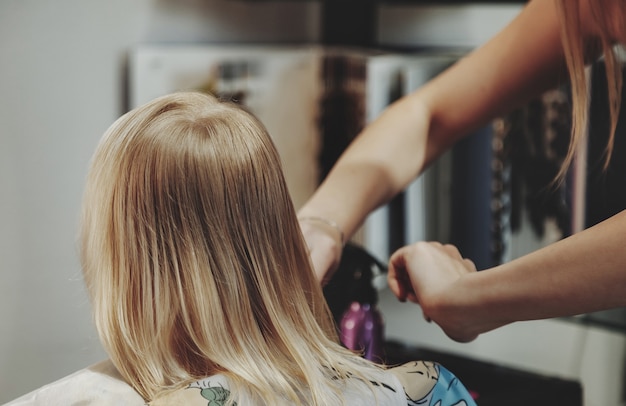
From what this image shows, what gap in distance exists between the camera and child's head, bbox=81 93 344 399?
73 cm

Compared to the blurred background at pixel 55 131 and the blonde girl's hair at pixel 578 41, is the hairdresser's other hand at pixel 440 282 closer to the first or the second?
the blonde girl's hair at pixel 578 41

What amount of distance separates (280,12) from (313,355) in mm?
1621

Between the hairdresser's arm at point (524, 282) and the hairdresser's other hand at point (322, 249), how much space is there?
81 millimetres

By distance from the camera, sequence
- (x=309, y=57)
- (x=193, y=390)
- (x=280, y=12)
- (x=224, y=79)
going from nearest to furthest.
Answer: (x=193, y=390), (x=224, y=79), (x=309, y=57), (x=280, y=12)

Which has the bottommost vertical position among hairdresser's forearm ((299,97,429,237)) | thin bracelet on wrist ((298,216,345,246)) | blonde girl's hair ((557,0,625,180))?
thin bracelet on wrist ((298,216,345,246))

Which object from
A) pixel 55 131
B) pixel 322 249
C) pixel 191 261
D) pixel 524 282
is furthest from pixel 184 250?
pixel 55 131

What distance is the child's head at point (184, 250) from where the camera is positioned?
73 cm

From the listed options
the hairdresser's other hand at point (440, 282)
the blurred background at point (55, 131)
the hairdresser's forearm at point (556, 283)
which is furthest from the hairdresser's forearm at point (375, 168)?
the blurred background at point (55, 131)

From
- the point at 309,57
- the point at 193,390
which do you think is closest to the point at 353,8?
the point at 309,57

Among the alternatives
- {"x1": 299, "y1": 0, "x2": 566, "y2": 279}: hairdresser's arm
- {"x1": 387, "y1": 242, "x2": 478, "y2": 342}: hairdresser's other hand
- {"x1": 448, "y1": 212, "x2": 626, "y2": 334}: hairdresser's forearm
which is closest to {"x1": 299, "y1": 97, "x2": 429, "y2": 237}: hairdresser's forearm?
{"x1": 299, "y1": 0, "x2": 566, "y2": 279}: hairdresser's arm

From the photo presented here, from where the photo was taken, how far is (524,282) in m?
0.76

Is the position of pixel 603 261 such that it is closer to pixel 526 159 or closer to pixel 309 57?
pixel 526 159

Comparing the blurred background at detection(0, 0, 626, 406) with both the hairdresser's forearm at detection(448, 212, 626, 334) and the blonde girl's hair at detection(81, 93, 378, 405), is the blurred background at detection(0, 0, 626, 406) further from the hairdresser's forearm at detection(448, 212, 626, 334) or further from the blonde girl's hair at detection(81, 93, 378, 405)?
the hairdresser's forearm at detection(448, 212, 626, 334)

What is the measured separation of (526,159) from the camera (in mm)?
1935
